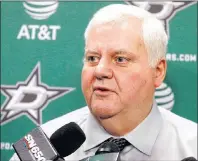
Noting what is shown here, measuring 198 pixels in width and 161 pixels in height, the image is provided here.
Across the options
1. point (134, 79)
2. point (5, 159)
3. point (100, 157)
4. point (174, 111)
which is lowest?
point (5, 159)

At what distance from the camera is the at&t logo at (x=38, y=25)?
126 centimetres

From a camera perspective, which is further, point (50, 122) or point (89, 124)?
point (50, 122)

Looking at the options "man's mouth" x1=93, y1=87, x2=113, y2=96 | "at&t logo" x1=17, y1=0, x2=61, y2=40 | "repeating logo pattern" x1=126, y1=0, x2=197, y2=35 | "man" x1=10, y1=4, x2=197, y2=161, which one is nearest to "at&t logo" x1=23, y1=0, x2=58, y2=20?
"at&t logo" x1=17, y1=0, x2=61, y2=40

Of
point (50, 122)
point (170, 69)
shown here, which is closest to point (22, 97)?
point (50, 122)

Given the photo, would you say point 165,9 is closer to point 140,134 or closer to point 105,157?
point 140,134

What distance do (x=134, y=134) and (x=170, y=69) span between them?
373 millimetres

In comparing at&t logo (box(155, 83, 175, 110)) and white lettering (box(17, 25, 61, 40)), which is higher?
white lettering (box(17, 25, 61, 40))

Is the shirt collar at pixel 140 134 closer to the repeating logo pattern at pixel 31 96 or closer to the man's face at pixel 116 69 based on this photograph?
the man's face at pixel 116 69

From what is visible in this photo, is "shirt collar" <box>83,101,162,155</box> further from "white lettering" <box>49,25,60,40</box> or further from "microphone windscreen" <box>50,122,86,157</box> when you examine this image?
"white lettering" <box>49,25,60,40</box>

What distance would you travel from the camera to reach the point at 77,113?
1177mm

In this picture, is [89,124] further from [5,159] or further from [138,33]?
[5,159]

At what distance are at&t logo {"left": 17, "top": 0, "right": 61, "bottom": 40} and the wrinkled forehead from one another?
1.47 feet

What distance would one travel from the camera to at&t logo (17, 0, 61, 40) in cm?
126

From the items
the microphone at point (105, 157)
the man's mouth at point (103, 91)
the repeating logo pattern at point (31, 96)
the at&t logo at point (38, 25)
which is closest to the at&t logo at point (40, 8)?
the at&t logo at point (38, 25)
